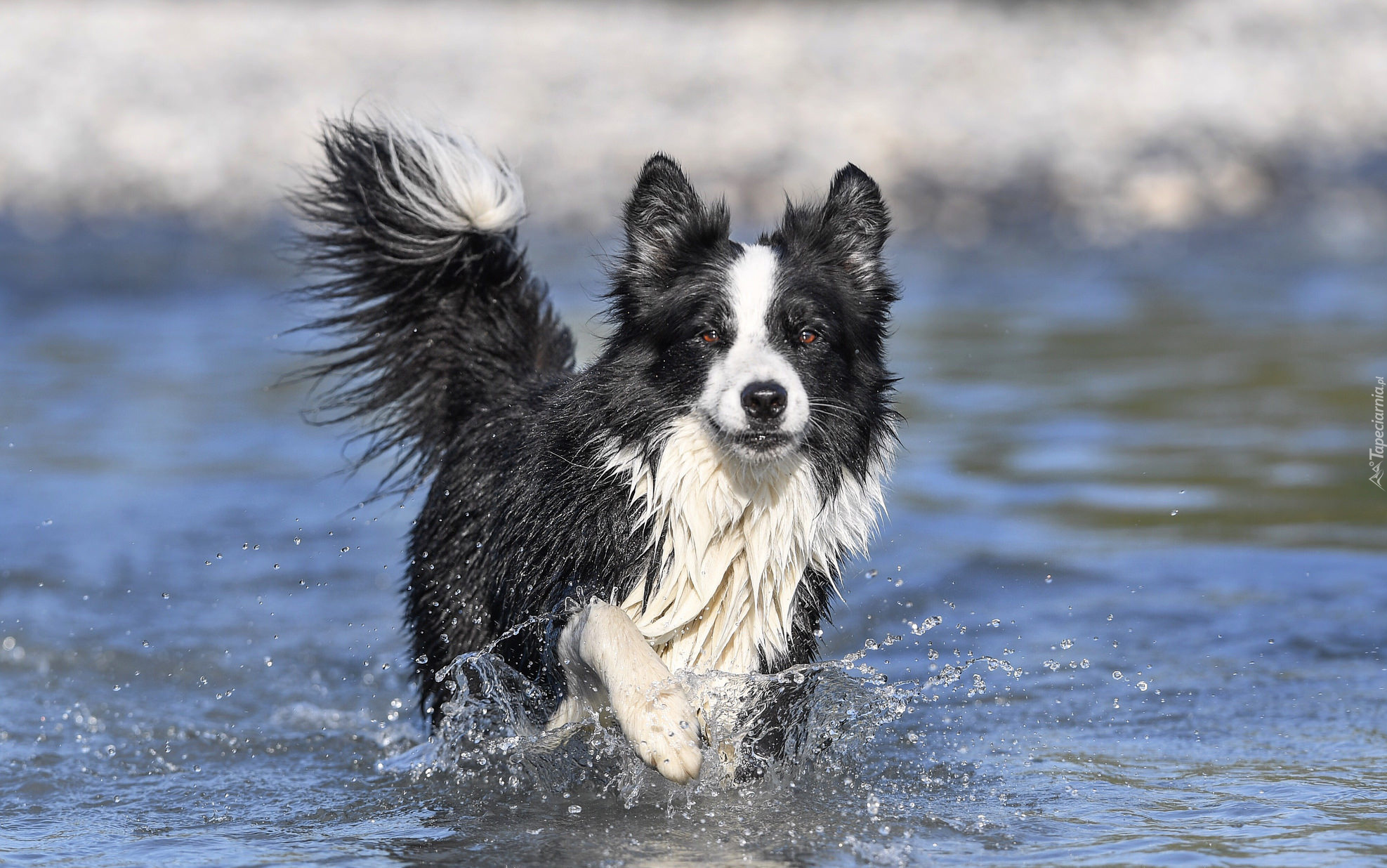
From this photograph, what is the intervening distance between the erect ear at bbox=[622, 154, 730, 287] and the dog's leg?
1010 mm

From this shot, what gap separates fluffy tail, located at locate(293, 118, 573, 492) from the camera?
17.8 ft

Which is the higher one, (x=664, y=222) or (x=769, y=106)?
(x=769, y=106)

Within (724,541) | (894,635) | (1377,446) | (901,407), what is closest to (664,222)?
(724,541)

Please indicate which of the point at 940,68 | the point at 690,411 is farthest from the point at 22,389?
the point at 940,68

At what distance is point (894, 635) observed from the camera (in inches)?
255

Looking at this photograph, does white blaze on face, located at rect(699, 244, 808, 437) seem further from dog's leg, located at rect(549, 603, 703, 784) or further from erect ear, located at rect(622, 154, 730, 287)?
dog's leg, located at rect(549, 603, 703, 784)

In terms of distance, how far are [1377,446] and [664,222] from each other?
241 inches

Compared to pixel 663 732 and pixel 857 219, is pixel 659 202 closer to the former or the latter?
pixel 857 219

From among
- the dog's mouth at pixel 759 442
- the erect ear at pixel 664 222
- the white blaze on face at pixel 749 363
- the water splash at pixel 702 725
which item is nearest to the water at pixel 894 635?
the water splash at pixel 702 725

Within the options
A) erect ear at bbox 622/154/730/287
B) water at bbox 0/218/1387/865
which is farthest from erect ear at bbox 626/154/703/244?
water at bbox 0/218/1387/865

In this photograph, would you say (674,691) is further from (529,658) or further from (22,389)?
(22,389)

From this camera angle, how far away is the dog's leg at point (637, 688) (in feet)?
13.1

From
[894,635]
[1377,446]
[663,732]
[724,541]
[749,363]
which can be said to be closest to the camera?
[663,732]

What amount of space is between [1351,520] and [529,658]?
481cm
